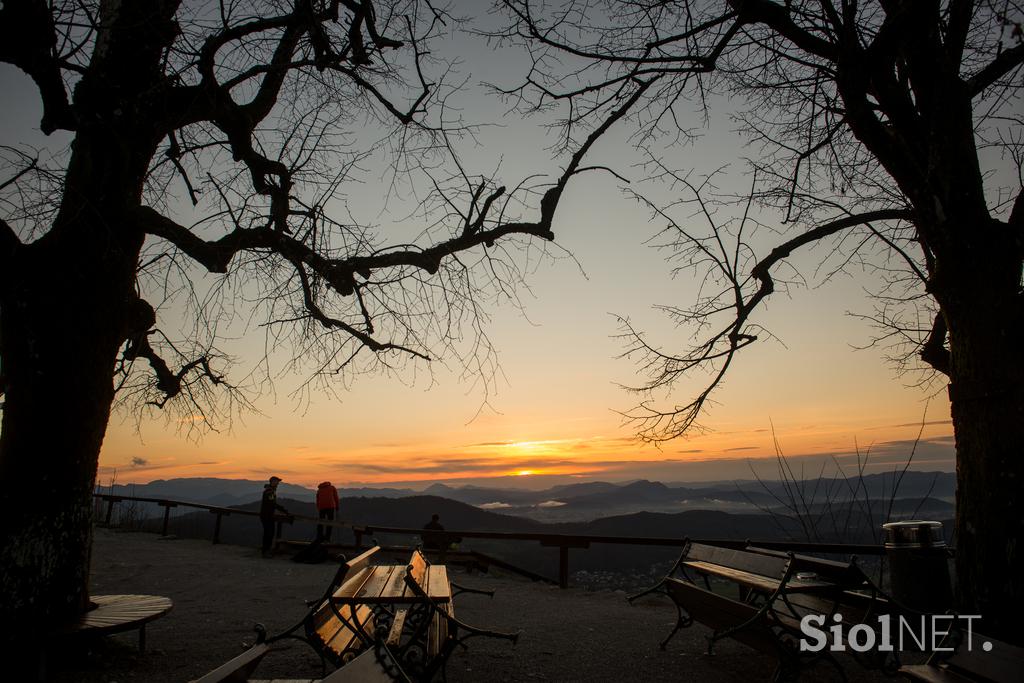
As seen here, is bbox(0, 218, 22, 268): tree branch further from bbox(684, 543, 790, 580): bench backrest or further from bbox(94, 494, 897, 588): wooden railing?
bbox(94, 494, 897, 588): wooden railing

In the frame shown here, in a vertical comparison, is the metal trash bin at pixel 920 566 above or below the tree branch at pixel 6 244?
below

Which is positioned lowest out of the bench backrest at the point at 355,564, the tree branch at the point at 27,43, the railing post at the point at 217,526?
the railing post at the point at 217,526

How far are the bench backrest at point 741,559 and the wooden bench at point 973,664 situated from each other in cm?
143

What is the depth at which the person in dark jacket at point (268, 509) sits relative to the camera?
1515 centimetres

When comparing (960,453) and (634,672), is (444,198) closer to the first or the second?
(634,672)

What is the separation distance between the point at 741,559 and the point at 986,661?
2.51 meters

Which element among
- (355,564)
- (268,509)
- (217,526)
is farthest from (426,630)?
(217,526)

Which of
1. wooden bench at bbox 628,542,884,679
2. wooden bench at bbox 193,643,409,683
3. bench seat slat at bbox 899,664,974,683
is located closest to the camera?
wooden bench at bbox 193,643,409,683

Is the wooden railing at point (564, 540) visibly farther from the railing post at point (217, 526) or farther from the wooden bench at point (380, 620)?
the wooden bench at point (380, 620)

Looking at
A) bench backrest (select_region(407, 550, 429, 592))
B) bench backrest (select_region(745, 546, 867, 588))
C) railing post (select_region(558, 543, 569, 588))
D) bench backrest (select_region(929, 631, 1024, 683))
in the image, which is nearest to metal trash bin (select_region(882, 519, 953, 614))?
bench backrest (select_region(745, 546, 867, 588))

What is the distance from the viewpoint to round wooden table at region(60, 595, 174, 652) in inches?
194

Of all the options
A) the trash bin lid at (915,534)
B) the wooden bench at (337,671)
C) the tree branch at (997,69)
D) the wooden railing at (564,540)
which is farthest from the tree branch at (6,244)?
the tree branch at (997,69)

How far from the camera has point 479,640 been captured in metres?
6.59

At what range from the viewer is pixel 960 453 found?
5363 millimetres
